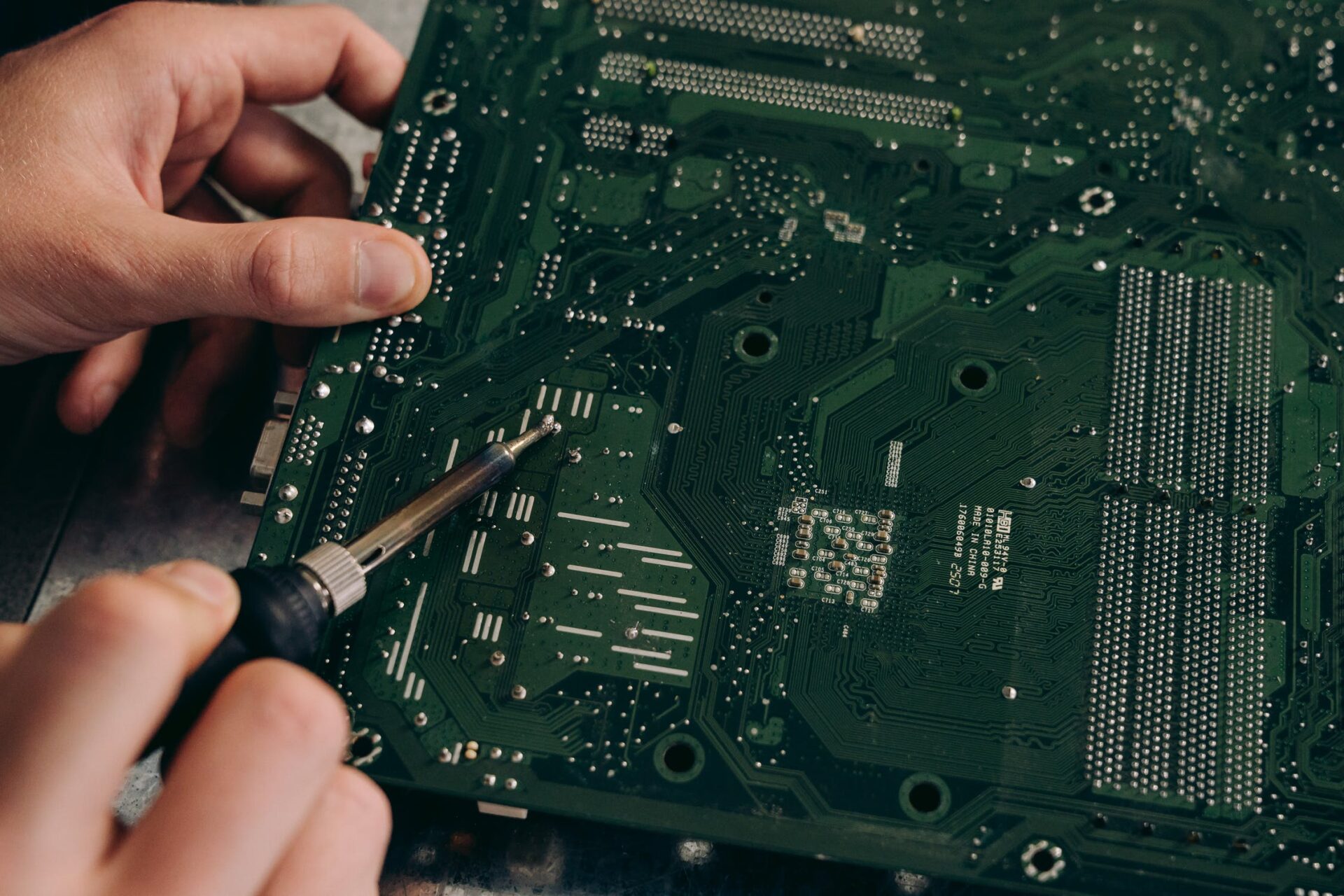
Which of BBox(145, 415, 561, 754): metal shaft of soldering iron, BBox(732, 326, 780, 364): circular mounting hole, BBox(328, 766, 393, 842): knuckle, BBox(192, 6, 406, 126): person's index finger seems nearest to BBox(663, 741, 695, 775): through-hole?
BBox(328, 766, 393, 842): knuckle

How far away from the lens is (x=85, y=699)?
54.7 inches

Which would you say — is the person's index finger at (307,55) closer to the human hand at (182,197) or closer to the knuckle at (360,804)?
the human hand at (182,197)

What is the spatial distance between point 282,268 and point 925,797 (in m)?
1.69

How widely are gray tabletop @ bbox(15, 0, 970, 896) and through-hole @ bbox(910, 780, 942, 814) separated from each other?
0.25 m

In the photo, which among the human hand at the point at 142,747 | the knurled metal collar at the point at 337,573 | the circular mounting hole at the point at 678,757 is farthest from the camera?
the circular mounting hole at the point at 678,757

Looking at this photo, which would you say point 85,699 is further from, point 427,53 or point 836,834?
point 427,53

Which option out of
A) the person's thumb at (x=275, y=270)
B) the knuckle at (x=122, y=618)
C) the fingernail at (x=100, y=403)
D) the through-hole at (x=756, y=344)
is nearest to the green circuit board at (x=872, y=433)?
the through-hole at (x=756, y=344)

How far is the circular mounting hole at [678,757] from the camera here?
2002mm

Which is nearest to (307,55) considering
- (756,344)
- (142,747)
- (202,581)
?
(756,344)

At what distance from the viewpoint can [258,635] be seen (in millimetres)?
1742

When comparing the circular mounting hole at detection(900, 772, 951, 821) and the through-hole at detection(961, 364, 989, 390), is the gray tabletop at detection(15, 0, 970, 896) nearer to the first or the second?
the circular mounting hole at detection(900, 772, 951, 821)

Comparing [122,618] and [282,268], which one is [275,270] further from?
[122,618]

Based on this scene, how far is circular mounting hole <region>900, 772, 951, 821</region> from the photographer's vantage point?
77.9 inches

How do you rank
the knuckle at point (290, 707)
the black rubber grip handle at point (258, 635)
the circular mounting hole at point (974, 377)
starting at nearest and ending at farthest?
the knuckle at point (290, 707)
the black rubber grip handle at point (258, 635)
the circular mounting hole at point (974, 377)
